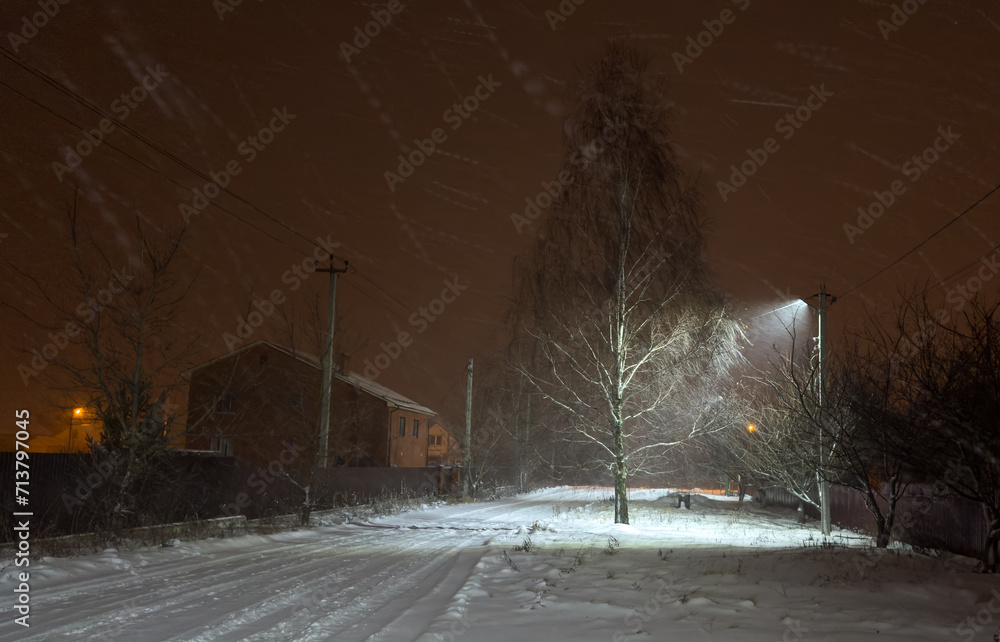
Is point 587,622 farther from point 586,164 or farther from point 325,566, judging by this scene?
point 586,164

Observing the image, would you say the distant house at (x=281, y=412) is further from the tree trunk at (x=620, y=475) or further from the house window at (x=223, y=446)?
the tree trunk at (x=620, y=475)

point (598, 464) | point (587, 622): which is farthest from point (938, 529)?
point (587, 622)

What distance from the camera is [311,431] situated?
19.0 metres

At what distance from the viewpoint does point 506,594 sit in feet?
28.8

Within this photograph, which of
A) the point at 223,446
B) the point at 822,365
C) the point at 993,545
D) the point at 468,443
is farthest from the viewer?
the point at 223,446

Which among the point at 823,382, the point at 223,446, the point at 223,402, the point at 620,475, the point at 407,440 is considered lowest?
the point at 620,475

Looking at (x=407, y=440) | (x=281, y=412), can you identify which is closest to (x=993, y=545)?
(x=281, y=412)

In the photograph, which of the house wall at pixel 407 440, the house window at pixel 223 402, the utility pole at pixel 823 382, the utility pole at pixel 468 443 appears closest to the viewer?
the house window at pixel 223 402

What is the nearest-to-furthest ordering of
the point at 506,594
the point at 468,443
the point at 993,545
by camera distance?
the point at 506,594 → the point at 993,545 → the point at 468,443

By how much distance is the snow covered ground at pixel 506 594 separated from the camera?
21.6 feet

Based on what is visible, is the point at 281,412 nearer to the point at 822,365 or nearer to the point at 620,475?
the point at 620,475

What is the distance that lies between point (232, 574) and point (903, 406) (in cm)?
1044

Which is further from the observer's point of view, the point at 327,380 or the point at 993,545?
the point at 327,380

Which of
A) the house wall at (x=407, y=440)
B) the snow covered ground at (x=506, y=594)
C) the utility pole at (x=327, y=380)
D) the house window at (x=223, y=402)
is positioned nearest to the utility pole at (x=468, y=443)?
the house window at (x=223, y=402)
